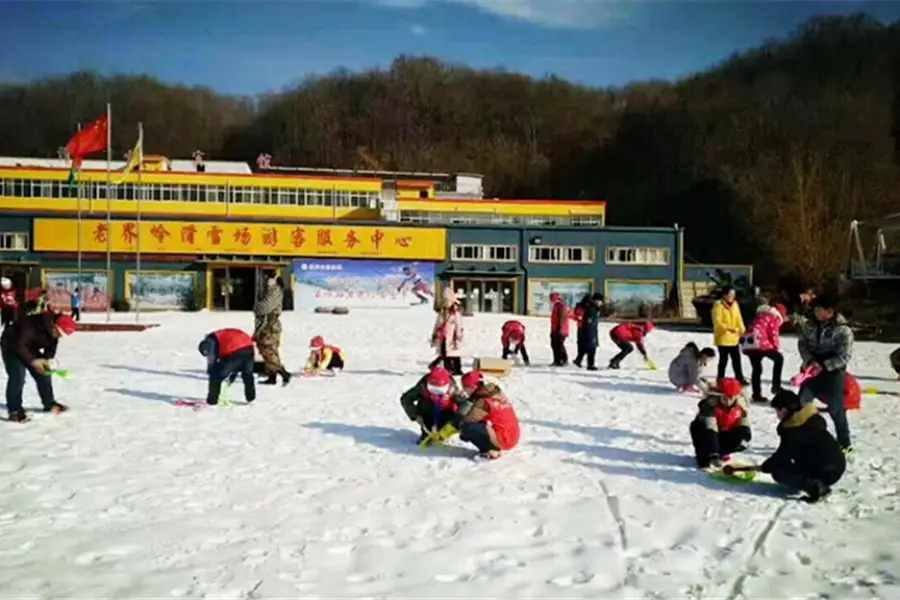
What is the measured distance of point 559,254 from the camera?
48.8 meters

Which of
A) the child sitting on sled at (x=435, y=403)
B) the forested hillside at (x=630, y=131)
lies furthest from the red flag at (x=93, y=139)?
the forested hillside at (x=630, y=131)

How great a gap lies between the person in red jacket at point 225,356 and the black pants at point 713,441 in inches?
220

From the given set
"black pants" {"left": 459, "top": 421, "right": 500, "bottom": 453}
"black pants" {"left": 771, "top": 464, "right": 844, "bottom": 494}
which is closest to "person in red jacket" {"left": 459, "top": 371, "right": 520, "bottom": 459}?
"black pants" {"left": 459, "top": 421, "right": 500, "bottom": 453}

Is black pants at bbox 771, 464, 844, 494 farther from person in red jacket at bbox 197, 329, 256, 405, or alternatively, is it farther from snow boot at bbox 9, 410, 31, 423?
snow boot at bbox 9, 410, 31, 423

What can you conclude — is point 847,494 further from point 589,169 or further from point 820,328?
point 589,169

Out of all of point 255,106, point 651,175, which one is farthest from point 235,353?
point 255,106

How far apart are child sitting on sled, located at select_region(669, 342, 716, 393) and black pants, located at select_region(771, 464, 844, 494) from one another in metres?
6.32

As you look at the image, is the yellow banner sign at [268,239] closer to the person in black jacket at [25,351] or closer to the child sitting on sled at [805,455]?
the person in black jacket at [25,351]

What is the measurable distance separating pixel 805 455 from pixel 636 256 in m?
43.5

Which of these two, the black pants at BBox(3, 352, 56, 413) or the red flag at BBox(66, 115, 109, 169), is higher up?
the red flag at BBox(66, 115, 109, 169)

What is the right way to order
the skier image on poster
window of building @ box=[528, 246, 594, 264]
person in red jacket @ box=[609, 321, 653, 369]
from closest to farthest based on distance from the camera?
1. person in red jacket @ box=[609, 321, 653, 369]
2. the skier image on poster
3. window of building @ box=[528, 246, 594, 264]

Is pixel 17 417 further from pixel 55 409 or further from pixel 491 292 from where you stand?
pixel 491 292

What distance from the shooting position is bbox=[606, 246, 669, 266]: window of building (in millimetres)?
48906

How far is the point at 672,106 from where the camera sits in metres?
94.9
